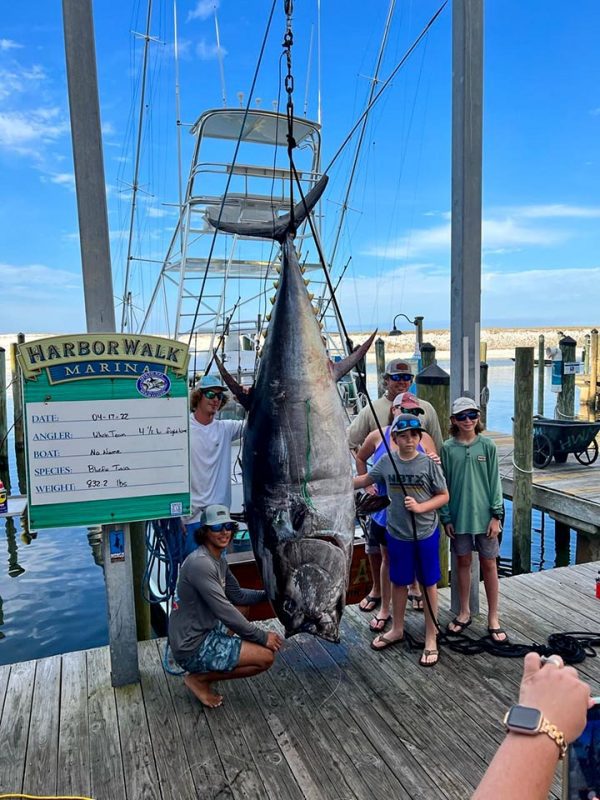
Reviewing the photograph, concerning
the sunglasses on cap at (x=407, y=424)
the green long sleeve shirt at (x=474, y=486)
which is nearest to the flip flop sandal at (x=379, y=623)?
the green long sleeve shirt at (x=474, y=486)

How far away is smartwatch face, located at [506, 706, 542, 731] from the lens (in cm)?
77

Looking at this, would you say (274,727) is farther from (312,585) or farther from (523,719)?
(523,719)

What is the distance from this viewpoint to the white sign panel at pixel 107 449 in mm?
2416

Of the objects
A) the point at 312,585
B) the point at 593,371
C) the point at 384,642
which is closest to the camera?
the point at 312,585

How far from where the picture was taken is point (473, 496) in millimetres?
2986

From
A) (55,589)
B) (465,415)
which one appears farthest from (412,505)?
(55,589)

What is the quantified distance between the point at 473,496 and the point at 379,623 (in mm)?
878

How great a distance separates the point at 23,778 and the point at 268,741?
899 millimetres

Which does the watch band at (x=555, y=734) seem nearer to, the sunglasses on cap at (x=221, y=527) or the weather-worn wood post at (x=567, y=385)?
the sunglasses on cap at (x=221, y=527)

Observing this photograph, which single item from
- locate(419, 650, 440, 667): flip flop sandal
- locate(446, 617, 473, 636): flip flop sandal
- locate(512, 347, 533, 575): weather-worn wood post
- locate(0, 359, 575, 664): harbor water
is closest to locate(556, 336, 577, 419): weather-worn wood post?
locate(0, 359, 575, 664): harbor water

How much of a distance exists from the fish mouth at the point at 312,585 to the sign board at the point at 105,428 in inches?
27.4

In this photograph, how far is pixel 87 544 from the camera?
8930 millimetres

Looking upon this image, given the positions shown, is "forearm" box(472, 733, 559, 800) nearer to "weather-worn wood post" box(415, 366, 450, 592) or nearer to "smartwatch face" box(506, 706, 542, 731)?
"smartwatch face" box(506, 706, 542, 731)

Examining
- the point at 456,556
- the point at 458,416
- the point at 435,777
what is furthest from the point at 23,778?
the point at 458,416
